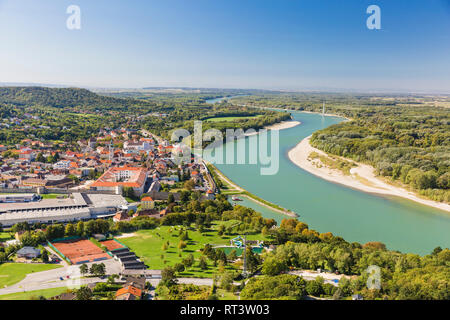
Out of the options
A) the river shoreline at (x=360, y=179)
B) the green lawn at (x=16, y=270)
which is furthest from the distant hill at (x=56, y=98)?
the green lawn at (x=16, y=270)

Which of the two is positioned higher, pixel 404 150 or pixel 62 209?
pixel 404 150

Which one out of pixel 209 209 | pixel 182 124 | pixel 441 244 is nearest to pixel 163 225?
pixel 209 209

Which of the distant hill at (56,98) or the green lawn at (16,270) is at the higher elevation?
the distant hill at (56,98)

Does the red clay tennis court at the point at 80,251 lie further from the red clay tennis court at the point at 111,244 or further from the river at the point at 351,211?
the river at the point at 351,211

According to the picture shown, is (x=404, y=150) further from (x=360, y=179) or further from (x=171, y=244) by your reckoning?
Result: (x=171, y=244)

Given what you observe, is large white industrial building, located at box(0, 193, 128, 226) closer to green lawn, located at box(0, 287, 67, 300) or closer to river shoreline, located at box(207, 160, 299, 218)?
green lawn, located at box(0, 287, 67, 300)

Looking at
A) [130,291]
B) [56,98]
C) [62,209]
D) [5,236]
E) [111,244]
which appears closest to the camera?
[130,291]

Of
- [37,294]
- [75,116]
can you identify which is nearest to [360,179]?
[37,294]
